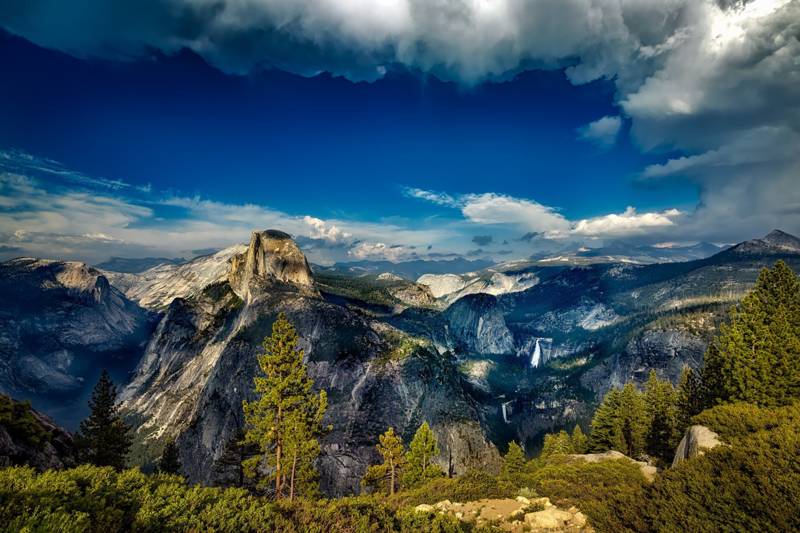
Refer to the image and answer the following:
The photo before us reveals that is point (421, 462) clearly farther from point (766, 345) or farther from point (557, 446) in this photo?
point (557, 446)

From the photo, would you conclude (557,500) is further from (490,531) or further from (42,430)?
(42,430)

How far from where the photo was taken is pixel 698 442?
1919 cm

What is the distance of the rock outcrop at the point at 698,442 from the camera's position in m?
18.4

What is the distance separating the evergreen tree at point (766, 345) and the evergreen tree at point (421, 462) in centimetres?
3335

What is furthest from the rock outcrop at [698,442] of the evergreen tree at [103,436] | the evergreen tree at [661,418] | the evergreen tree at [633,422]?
the evergreen tree at [103,436]

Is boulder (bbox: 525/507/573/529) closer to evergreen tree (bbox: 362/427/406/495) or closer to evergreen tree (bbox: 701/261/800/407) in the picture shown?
evergreen tree (bbox: 701/261/800/407)

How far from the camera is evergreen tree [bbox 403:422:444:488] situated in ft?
156

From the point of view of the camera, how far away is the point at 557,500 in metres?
18.8

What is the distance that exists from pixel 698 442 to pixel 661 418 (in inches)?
2113

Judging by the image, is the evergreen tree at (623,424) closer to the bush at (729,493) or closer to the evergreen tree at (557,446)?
the evergreen tree at (557,446)

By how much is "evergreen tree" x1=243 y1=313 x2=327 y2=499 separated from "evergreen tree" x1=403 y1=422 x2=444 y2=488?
18899 millimetres

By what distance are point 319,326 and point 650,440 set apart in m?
81.4

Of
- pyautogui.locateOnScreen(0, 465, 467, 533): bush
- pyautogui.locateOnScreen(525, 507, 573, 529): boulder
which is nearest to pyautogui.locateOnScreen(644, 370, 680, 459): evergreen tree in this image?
pyautogui.locateOnScreen(525, 507, 573, 529): boulder

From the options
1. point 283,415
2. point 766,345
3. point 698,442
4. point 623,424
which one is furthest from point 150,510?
point 623,424
